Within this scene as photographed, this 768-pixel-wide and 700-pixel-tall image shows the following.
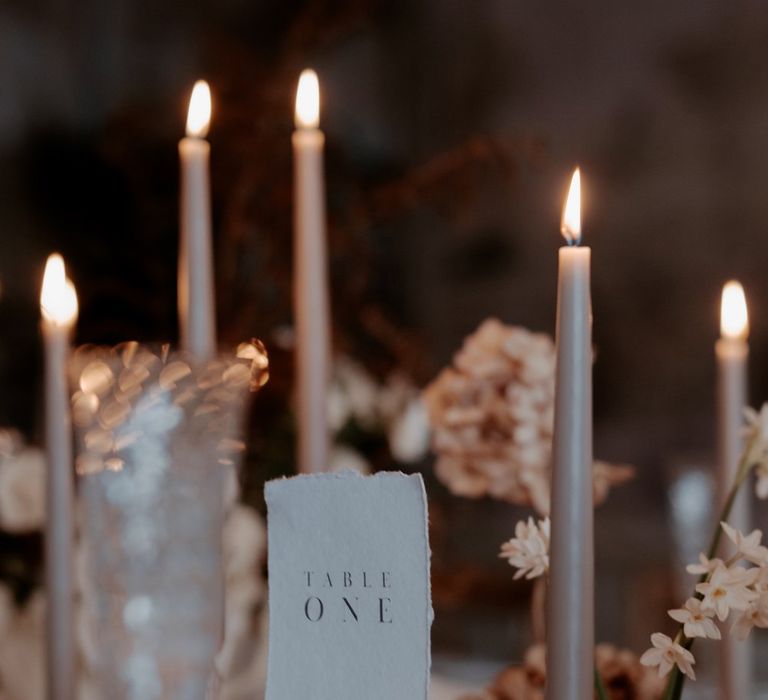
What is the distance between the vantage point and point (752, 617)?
426 millimetres

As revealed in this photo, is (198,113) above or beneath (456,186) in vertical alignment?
beneath

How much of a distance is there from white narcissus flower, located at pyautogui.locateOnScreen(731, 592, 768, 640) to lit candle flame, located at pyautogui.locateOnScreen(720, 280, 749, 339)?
20cm

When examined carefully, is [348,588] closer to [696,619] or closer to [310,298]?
[696,619]

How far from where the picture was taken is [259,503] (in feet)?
3.48

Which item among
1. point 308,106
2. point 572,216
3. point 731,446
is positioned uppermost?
point 308,106

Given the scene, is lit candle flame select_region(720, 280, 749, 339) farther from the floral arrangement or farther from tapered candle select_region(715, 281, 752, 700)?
the floral arrangement

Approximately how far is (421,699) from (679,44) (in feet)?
5.50

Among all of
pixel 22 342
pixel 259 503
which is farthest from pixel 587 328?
pixel 22 342

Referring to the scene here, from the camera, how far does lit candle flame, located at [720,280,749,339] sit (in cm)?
58

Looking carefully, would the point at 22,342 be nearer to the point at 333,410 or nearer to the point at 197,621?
the point at 333,410

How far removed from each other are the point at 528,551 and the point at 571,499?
0.23 ft

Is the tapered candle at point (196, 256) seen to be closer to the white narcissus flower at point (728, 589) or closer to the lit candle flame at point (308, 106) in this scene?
the lit candle flame at point (308, 106)

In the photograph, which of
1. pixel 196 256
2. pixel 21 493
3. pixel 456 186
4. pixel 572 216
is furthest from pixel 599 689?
pixel 456 186

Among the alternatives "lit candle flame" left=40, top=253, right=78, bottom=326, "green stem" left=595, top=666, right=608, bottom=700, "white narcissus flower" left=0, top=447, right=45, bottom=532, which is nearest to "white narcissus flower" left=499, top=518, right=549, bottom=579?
"green stem" left=595, top=666, right=608, bottom=700
